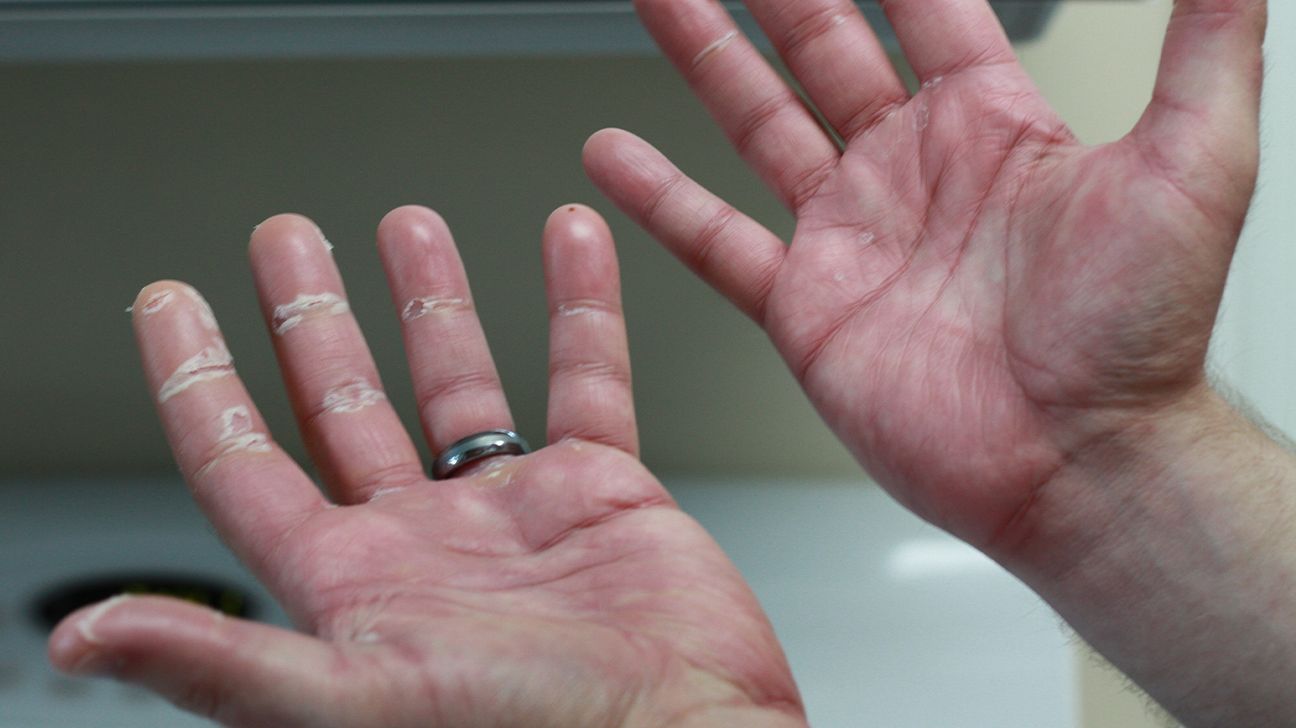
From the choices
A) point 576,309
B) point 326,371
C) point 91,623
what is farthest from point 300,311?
point 91,623

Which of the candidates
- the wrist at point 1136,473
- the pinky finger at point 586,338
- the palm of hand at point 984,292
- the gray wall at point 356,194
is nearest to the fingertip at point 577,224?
the pinky finger at point 586,338

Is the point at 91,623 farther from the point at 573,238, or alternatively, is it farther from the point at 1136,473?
the point at 1136,473

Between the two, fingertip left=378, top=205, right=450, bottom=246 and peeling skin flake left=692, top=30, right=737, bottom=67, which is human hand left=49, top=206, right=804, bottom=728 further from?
peeling skin flake left=692, top=30, right=737, bottom=67

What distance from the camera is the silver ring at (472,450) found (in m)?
0.59

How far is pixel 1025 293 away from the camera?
1.90 feet

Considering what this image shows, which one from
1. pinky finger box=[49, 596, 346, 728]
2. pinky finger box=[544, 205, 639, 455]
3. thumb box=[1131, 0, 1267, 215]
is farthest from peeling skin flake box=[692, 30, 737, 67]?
pinky finger box=[49, 596, 346, 728]

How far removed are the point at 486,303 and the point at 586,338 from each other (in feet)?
1.52

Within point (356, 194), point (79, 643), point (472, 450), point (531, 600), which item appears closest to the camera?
point (79, 643)

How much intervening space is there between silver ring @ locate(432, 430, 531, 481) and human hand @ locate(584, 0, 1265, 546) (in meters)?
0.15

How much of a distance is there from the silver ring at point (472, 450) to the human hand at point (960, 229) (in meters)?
0.15

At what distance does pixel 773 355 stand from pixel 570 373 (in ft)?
1.61

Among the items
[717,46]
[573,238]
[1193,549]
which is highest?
[717,46]

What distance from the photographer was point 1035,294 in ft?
1.87

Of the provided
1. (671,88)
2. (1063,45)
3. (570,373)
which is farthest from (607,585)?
(1063,45)
